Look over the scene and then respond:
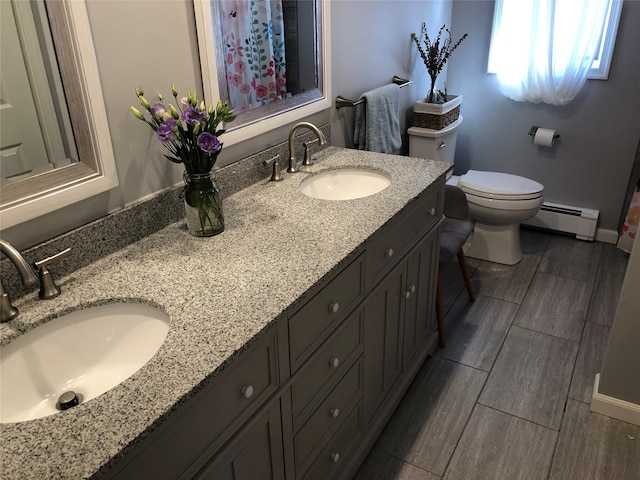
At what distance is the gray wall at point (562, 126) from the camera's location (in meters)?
2.90

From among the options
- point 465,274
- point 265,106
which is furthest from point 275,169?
point 465,274

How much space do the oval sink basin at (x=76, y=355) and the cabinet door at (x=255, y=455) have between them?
257 mm

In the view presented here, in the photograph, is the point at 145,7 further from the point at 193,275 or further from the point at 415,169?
the point at 415,169

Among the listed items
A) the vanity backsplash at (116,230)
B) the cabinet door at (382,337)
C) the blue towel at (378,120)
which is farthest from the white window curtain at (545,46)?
the vanity backsplash at (116,230)

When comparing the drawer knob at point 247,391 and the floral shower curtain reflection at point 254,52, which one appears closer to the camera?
the drawer knob at point 247,391

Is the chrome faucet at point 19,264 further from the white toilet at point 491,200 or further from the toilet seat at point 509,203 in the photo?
the toilet seat at point 509,203

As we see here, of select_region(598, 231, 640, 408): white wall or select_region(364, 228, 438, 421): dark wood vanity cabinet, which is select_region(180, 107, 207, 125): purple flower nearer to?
select_region(364, 228, 438, 421): dark wood vanity cabinet

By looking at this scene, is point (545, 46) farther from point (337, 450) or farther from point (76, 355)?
point (76, 355)

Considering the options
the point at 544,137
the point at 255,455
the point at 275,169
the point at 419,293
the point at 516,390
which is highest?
the point at 275,169

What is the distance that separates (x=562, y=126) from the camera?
123 inches

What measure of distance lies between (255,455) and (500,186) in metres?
2.19

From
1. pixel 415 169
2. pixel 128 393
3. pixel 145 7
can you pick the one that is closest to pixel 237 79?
pixel 145 7

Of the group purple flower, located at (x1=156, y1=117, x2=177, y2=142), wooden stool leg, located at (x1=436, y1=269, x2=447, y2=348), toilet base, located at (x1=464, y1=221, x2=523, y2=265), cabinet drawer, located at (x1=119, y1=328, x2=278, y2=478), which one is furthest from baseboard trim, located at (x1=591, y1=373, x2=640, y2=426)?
purple flower, located at (x1=156, y1=117, x2=177, y2=142)

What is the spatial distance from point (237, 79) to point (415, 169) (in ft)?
2.29
